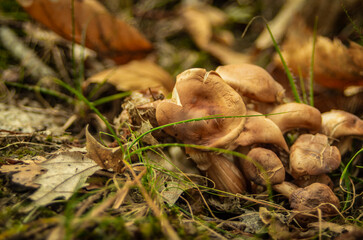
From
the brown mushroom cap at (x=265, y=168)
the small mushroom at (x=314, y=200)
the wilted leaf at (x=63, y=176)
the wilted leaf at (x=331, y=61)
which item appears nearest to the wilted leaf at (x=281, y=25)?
the wilted leaf at (x=331, y=61)

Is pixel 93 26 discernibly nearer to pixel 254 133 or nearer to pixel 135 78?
pixel 135 78

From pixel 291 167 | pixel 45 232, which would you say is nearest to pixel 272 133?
pixel 291 167

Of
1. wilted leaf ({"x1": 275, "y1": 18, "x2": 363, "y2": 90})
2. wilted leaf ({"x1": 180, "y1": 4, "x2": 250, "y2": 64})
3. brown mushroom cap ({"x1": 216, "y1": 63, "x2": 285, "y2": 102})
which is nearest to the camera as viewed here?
brown mushroom cap ({"x1": 216, "y1": 63, "x2": 285, "y2": 102})

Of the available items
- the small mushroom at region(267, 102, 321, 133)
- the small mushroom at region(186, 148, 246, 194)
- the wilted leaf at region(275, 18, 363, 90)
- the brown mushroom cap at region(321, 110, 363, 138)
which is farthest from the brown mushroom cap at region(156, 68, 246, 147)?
the wilted leaf at region(275, 18, 363, 90)

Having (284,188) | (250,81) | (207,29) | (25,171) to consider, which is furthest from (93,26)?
(284,188)

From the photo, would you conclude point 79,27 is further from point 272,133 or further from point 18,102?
point 272,133

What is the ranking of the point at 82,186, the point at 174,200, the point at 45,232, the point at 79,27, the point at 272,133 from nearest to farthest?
the point at 45,232 → the point at 82,186 → the point at 174,200 → the point at 272,133 → the point at 79,27

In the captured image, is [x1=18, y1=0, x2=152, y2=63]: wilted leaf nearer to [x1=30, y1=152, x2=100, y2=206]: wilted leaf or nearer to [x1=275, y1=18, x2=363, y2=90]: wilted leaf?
[x1=275, y1=18, x2=363, y2=90]: wilted leaf
